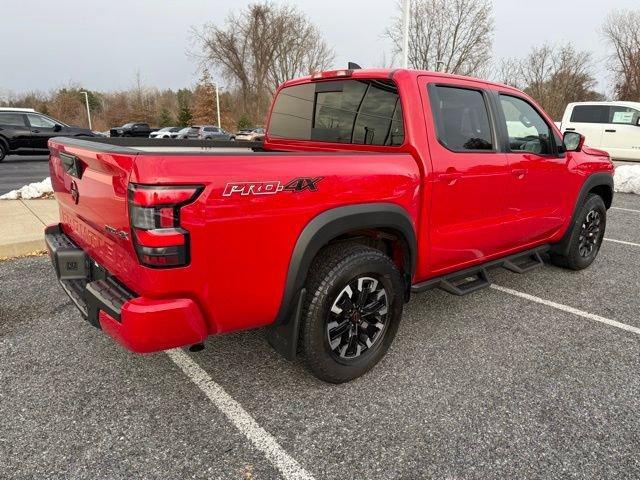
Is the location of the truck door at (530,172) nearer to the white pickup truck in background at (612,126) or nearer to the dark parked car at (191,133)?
the white pickup truck in background at (612,126)

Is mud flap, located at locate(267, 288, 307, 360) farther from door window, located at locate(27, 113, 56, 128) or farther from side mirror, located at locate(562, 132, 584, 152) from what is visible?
door window, located at locate(27, 113, 56, 128)

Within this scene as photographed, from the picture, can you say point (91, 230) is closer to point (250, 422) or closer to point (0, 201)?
point (250, 422)

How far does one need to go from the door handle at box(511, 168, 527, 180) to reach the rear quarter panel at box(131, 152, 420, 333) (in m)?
1.56

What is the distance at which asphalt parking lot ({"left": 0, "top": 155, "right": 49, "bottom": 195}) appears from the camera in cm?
1053

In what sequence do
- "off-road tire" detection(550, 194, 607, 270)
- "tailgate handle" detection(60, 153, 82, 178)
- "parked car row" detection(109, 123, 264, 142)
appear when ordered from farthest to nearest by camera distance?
1. "parked car row" detection(109, 123, 264, 142)
2. "off-road tire" detection(550, 194, 607, 270)
3. "tailgate handle" detection(60, 153, 82, 178)

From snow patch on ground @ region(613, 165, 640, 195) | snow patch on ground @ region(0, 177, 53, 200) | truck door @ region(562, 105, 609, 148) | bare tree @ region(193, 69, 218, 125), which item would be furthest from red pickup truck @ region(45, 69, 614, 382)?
bare tree @ region(193, 69, 218, 125)

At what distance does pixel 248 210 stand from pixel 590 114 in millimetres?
15669

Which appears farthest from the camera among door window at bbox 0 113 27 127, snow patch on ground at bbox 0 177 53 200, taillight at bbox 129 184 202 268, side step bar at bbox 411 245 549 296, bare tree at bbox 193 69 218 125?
bare tree at bbox 193 69 218 125

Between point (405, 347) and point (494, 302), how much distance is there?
1266 millimetres

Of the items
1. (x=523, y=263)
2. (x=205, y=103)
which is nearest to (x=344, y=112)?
(x=523, y=263)

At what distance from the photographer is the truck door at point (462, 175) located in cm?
288

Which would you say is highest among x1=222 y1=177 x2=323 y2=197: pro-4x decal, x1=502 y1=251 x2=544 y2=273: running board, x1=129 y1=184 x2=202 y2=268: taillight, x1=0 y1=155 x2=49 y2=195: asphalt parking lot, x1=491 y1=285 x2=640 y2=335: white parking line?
x1=222 y1=177 x2=323 y2=197: pro-4x decal

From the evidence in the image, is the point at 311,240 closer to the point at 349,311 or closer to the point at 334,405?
the point at 349,311

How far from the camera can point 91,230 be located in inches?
93.3
